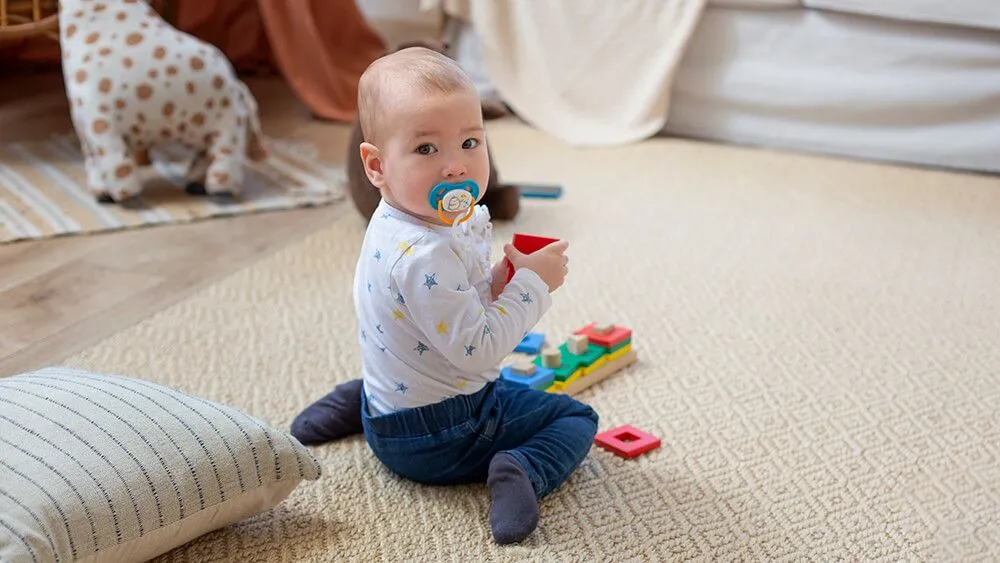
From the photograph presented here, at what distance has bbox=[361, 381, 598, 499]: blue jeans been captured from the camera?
108cm

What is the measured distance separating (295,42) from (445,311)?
170cm

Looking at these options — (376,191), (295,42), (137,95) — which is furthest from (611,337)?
(295,42)

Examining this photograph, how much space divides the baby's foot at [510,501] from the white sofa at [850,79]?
143 centimetres

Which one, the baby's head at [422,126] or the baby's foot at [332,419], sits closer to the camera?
the baby's head at [422,126]

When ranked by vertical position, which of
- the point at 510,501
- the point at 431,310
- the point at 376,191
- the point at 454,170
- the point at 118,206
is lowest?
the point at 118,206

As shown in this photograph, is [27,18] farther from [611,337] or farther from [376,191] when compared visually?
[611,337]

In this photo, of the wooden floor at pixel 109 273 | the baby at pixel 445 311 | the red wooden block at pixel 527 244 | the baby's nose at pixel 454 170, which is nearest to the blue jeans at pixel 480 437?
the baby at pixel 445 311

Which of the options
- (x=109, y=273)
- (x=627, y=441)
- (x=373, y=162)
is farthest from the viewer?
(x=109, y=273)

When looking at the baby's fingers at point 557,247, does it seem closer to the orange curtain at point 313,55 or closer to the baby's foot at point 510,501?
the baby's foot at point 510,501

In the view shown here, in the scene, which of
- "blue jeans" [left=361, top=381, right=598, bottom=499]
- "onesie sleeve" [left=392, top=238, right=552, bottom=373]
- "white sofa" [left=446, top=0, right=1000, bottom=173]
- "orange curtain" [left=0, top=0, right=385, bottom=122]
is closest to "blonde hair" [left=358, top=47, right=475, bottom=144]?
"onesie sleeve" [left=392, top=238, right=552, bottom=373]

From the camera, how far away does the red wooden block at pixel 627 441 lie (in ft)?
3.84

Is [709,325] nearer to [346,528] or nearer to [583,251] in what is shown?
Answer: [583,251]

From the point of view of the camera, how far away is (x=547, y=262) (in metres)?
1.08

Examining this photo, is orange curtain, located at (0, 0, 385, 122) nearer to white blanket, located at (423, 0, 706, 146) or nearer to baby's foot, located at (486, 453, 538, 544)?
white blanket, located at (423, 0, 706, 146)
